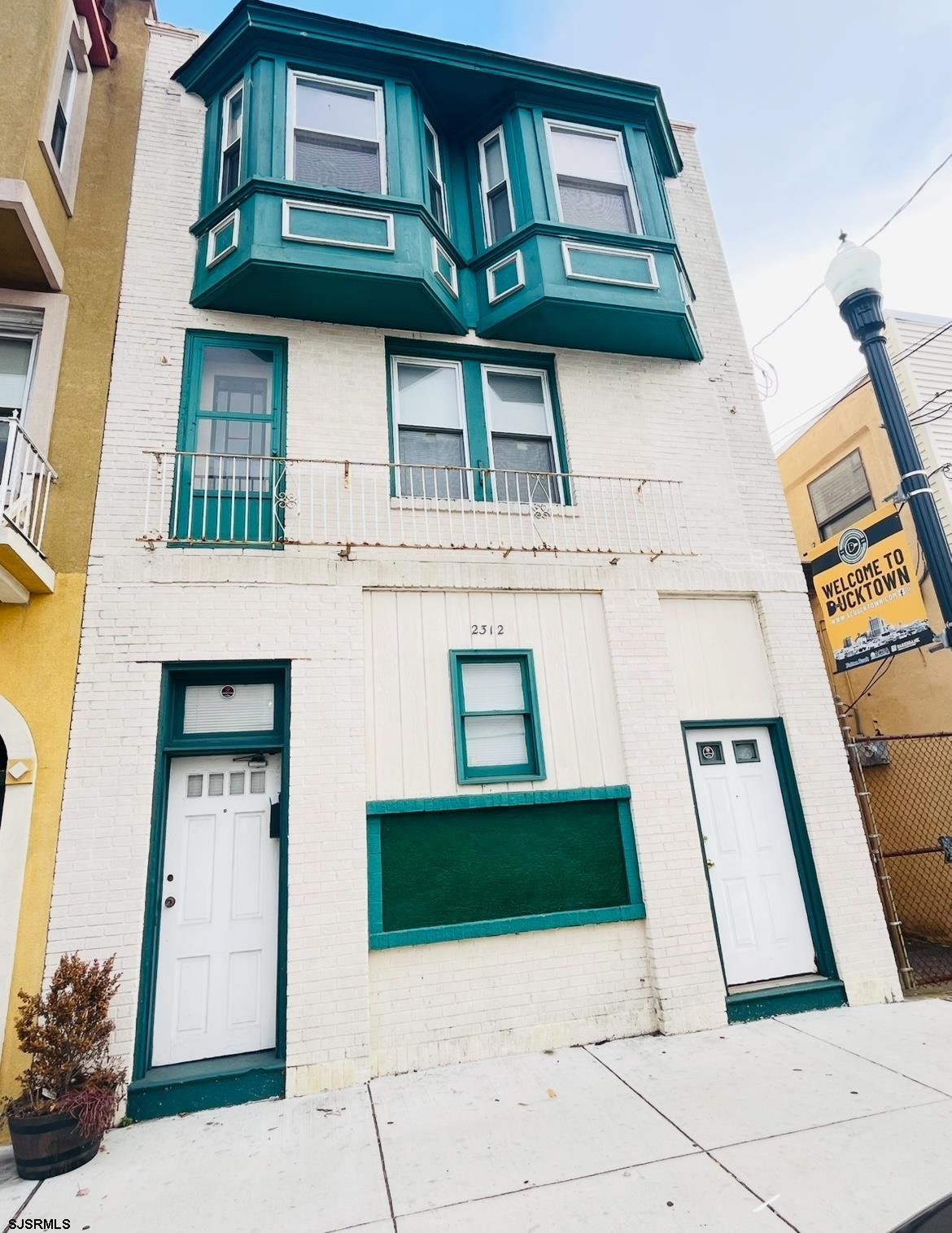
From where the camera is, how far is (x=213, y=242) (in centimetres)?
690

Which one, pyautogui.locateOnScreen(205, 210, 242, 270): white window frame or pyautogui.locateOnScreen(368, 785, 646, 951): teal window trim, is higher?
pyautogui.locateOnScreen(205, 210, 242, 270): white window frame

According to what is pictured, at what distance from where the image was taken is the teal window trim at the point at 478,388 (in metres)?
7.12

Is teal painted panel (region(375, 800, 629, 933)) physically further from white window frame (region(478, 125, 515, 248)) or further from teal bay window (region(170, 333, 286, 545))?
white window frame (region(478, 125, 515, 248))

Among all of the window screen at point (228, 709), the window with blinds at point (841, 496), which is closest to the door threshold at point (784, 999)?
the window screen at point (228, 709)

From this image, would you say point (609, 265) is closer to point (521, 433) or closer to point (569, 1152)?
point (521, 433)

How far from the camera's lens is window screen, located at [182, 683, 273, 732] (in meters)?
5.80

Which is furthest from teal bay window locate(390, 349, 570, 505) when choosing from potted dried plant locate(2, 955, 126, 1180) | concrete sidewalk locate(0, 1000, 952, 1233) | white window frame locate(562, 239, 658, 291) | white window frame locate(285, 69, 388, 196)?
concrete sidewalk locate(0, 1000, 952, 1233)

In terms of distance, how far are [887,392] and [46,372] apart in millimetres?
8293

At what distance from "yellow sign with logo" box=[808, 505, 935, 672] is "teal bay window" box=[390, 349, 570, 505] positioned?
4.45 meters

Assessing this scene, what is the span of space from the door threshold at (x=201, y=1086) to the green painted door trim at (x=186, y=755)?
1.0 inches

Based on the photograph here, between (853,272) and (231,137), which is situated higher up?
(231,137)

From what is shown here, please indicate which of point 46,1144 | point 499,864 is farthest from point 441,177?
point 46,1144

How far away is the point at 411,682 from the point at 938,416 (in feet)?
27.0

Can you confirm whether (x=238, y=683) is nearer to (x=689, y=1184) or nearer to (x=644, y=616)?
(x=644, y=616)
